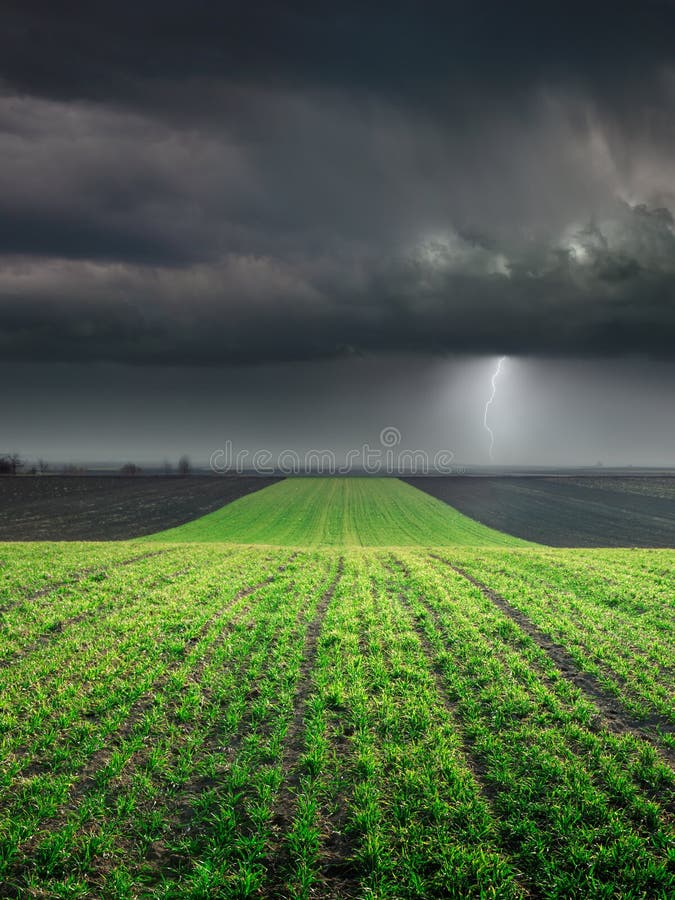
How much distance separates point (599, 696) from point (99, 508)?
65107 mm

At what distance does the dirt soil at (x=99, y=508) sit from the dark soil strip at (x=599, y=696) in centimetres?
3897

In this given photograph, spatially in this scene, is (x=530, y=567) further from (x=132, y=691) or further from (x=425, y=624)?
(x=132, y=691)

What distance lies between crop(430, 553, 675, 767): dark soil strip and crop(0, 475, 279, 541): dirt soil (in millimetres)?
38969

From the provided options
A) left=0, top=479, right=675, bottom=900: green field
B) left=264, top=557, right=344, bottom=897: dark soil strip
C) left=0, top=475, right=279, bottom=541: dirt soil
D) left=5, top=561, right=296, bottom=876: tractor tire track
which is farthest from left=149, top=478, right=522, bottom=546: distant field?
left=5, top=561, right=296, bottom=876: tractor tire track

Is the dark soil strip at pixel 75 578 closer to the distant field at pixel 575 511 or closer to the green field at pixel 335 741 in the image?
the green field at pixel 335 741

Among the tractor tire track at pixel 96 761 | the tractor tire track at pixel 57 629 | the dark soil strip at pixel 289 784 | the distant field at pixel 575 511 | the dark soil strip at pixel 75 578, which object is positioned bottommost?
the distant field at pixel 575 511

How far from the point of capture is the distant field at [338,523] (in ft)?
133

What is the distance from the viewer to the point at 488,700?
778cm

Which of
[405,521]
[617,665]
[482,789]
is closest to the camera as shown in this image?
[482,789]

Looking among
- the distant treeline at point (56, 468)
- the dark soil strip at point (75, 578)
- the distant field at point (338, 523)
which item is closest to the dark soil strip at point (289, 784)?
the dark soil strip at point (75, 578)

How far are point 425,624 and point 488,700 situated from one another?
3510 millimetres

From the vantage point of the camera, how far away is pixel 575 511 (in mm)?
61688

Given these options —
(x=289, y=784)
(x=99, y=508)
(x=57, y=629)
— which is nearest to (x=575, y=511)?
(x=57, y=629)

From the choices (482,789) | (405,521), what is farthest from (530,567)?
(405,521)
